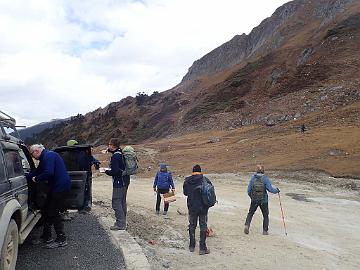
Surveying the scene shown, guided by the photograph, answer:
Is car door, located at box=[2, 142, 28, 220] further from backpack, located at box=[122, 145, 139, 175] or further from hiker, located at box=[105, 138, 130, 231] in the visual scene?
backpack, located at box=[122, 145, 139, 175]

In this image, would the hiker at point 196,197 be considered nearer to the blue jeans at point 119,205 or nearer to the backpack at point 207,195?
the backpack at point 207,195

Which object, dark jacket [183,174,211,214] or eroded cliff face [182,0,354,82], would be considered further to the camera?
eroded cliff face [182,0,354,82]

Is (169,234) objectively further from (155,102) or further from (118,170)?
(155,102)

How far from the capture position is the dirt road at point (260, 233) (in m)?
8.16

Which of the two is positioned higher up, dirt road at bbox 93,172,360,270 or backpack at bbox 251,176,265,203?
backpack at bbox 251,176,265,203

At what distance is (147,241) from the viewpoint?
335 inches

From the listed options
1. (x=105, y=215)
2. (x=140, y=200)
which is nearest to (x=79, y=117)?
(x=140, y=200)

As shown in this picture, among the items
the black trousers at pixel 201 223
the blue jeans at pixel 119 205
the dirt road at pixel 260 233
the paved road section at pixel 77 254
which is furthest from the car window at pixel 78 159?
the black trousers at pixel 201 223

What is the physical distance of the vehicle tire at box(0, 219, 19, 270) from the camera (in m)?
4.70

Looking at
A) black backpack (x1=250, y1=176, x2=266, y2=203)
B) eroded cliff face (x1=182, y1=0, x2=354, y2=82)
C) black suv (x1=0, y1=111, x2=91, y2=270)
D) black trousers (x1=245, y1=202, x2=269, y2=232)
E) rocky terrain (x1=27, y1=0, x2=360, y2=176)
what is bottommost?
black trousers (x1=245, y1=202, x2=269, y2=232)

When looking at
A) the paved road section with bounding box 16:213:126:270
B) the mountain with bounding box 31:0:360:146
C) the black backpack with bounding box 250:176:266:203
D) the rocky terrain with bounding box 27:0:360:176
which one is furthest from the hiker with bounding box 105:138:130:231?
the mountain with bounding box 31:0:360:146

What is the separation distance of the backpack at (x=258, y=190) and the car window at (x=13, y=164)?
5751 millimetres

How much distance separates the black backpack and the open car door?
3.95 meters

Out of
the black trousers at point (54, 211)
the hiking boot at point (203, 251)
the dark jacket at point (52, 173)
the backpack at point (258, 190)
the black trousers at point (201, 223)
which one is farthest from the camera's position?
the backpack at point (258, 190)
